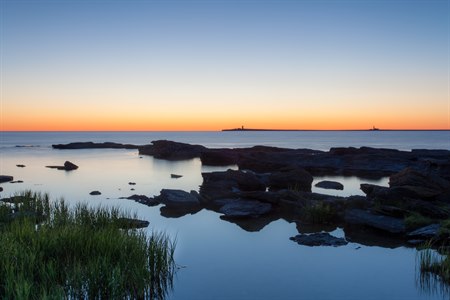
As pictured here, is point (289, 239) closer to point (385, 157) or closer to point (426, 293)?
point (426, 293)

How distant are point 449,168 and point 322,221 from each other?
26.5 m

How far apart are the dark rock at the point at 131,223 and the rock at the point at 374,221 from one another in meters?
11.9

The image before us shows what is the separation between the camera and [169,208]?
31.4 meters

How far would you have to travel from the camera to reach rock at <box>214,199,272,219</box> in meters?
28.1

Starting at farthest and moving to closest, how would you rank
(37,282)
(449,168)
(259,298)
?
(449,168) → (259,298) → (37,282)

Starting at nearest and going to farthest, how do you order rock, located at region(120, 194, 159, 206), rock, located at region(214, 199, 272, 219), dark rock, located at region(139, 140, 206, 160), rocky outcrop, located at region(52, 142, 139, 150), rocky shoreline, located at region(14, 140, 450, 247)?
1. rocky shoreline, located at region(14, 140, 450, 247)
2. rock, located at region(214, 199, 272, 219)
3. rock, located at region(120, 194, 159, 206)
4. dark rock, located at region(139, 140, 206, 160)
5. rocky outcrop, located at region(52, 142, 139, 150)

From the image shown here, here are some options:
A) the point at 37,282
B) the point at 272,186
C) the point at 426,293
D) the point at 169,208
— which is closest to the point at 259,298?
the point at 426,293

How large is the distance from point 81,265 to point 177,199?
19.3m

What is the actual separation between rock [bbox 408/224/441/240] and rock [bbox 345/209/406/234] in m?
0.78

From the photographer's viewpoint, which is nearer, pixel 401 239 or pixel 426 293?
pixel 426 293

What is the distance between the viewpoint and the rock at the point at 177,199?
32062 millimetres

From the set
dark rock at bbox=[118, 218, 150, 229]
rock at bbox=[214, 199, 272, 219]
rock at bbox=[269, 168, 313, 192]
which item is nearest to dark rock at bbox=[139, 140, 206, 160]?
rock at bbox=[269, 168, 313, 192]

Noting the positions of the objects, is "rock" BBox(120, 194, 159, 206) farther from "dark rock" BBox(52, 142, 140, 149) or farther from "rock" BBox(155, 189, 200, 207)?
"dark rock" BBox(52, 142, 140, 149)

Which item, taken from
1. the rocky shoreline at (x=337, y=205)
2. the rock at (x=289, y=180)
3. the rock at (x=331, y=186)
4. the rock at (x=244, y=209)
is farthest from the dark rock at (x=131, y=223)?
the rock at (x=331, y=186)
